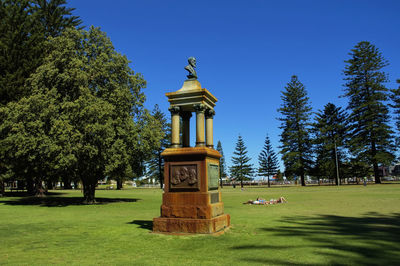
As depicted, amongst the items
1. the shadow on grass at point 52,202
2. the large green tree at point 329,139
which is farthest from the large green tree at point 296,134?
the shadow on grass at point 52,202

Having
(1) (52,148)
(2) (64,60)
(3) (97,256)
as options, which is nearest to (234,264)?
(3) (97,256)

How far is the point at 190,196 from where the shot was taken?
834 centimetres

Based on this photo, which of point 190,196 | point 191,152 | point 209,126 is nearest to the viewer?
point 190,196

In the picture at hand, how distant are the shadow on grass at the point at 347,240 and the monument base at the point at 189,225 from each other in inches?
60.0

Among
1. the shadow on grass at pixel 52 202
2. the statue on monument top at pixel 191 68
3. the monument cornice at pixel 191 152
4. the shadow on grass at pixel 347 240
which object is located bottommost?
the shadow on grass at pixel 52 202

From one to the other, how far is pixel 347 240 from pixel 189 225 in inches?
154

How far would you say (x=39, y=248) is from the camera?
6.52 m

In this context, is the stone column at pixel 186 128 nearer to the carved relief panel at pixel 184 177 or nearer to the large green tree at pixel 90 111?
the carved relief panel at pixel 184 177

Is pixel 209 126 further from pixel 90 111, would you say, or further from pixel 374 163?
pixel 374 163

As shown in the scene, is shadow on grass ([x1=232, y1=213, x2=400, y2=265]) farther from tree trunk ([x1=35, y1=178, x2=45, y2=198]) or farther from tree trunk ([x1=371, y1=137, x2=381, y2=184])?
tree trunk ([x1=371, y1=137, x2=381, y2=184])

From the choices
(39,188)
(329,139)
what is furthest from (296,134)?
(39,188)

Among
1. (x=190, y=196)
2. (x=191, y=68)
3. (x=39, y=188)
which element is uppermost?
(x=191, y=68)

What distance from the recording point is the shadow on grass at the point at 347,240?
5.18 m

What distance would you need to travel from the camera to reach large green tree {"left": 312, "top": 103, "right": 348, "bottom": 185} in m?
53.8
